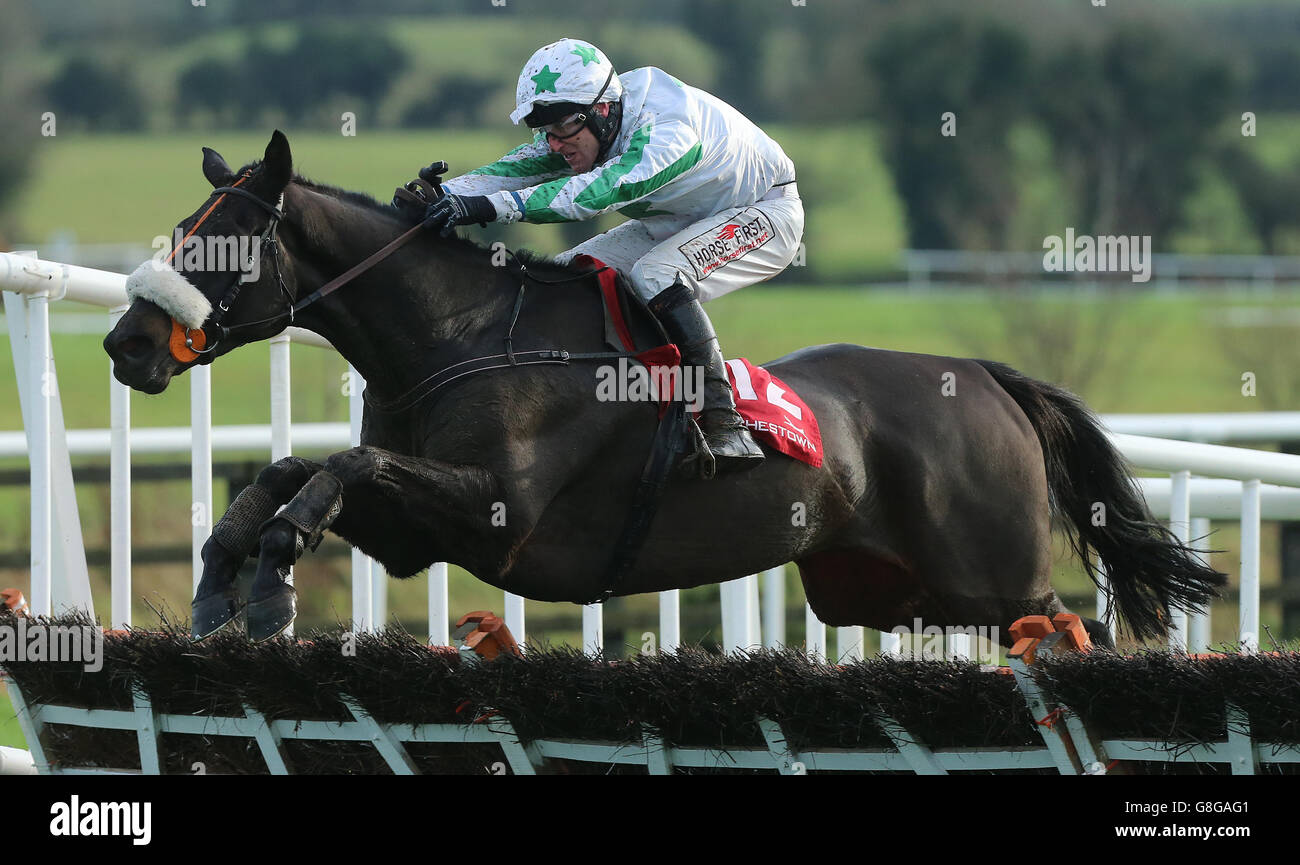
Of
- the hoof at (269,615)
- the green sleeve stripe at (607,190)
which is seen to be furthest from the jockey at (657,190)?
the hoof at (269,615)

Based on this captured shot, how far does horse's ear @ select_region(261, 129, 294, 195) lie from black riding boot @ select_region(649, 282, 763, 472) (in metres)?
1.04

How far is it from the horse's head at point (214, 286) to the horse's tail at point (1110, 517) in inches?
97.1

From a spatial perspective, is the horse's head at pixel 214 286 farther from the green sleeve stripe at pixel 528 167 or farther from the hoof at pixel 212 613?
the green sleeve stripe at pixel 528 167

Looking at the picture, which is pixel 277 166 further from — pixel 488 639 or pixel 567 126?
pixel 488 639

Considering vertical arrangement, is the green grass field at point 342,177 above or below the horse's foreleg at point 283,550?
above

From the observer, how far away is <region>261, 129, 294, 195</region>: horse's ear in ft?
12.5

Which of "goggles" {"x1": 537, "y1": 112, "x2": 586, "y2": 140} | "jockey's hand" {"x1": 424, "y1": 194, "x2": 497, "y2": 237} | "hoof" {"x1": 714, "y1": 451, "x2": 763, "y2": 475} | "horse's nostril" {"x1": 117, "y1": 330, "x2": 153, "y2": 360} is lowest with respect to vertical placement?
"hoof" {"x1": 714, "y1": 451, "x2": 763, "y2": 475}

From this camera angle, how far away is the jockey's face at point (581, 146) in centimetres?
426

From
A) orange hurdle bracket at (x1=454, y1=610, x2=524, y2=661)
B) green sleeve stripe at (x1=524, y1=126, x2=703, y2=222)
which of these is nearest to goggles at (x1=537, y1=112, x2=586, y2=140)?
green sleeve stripe at (x1=524, y1=126, x2=703, y2=222)

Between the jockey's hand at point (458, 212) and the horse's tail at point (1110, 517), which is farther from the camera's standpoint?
the horse's tail at point (1110, 517)

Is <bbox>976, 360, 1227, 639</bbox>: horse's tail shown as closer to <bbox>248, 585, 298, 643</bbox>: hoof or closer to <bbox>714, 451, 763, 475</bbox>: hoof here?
<bbox>714, 451, 763, 475</bbox>: hoof

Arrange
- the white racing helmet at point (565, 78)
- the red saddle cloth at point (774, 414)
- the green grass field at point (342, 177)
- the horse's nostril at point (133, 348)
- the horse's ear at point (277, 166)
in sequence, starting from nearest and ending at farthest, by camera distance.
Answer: the horse's nostril at point (133, 348), the horse's ear at point (277, 166), the white racing helmet at point (565, 78), the red saddle cloth at point (774, 414), the green grass field at point (342, 177)

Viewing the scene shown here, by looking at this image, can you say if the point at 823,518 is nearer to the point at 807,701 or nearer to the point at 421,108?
the point at 807,701
